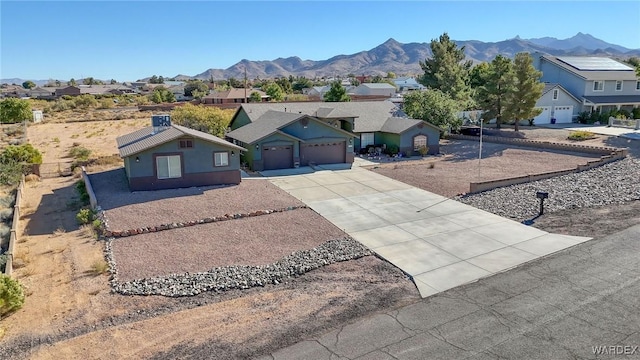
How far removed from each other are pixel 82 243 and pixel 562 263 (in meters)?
17.4

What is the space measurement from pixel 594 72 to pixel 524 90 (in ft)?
63.4

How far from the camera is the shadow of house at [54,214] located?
19.2 meters

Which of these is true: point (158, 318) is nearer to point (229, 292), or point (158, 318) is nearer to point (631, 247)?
point (229, 292)

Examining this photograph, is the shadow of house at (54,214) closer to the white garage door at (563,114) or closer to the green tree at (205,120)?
the green tree at (205,120)

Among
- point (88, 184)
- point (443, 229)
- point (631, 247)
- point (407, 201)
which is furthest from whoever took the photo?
point (88, 184)

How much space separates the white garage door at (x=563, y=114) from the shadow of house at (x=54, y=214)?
48541mm

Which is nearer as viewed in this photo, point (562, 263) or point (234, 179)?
point (562, 263)

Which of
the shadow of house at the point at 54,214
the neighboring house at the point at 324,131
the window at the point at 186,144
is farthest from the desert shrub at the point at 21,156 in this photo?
the window at the point at 186,144

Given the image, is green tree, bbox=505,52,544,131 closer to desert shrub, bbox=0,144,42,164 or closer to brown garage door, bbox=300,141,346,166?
brown garage door, bbox=300,141,346,166

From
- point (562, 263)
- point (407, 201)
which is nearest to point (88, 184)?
point (407, 201)

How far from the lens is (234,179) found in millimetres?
25969

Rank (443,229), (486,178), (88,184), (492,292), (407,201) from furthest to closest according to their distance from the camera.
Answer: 1. (486,178)
2. (88,184)
3. (407,201)
4. (443,229)
5. (492,292)

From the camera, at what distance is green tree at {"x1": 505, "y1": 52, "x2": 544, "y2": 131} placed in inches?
1631

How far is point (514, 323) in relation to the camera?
435 inches
